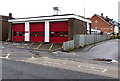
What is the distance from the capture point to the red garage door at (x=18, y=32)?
29.1 metres

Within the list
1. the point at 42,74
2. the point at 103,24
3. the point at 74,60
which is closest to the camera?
the point at 42,74

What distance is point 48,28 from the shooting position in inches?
1016

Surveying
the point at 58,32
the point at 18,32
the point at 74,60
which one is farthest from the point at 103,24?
the point at 74,60

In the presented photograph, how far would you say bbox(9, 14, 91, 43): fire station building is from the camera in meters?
23.9

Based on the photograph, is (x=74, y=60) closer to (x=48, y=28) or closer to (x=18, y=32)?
(x=48, y=28)

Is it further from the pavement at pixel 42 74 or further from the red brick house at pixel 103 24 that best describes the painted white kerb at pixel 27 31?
the red brick house at pixel 103 24

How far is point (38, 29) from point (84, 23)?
9002 millimetres

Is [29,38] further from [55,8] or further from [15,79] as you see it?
[15,79]

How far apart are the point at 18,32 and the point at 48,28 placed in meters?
7.54

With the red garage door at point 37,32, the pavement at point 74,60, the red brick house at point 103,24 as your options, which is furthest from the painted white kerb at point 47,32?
the red brick house at point 103,24

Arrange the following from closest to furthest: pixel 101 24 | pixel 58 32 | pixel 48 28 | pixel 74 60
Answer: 1. pixel 74 60
2. pixel 58 32
3. pixel 48 28
4. pixel 101 24

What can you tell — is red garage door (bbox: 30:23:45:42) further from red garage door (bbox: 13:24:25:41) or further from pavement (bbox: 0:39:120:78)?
pavement (bbox: 0:39:120:78)

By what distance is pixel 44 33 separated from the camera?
26297 millimetres

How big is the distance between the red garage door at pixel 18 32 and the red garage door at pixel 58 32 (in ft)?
22.7
